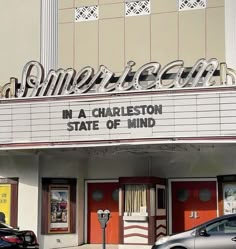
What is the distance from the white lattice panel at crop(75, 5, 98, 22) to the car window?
11.1 m

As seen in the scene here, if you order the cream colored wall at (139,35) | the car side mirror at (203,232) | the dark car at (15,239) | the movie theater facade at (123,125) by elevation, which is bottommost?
the dark car at (15,239)

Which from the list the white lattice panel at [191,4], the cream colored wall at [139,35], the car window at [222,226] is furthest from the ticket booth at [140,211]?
the white lattice panel at [191,4]

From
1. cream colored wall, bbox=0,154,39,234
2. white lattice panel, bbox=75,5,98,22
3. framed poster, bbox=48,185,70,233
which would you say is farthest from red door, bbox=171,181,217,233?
white lattice panel, bbox=75,5,98,22

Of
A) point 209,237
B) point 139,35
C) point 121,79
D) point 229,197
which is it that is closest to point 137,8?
point 139,35

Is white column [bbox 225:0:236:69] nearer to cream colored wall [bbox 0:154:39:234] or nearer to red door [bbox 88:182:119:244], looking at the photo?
red door [bbox 88:182:119:244]

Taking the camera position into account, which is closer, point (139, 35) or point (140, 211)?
point (140, 211)

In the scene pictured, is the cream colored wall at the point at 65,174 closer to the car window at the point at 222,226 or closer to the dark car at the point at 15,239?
the dark car at the point at 15,239

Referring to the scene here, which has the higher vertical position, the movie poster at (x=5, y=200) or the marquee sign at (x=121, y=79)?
the marquee sign at (x=121, y=79)

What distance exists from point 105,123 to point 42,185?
4.12m

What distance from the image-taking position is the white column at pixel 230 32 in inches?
850

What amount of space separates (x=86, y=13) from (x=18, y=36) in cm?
276

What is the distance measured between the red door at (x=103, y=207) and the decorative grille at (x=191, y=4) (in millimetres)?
6675

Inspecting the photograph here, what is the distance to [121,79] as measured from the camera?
19359 millimetres

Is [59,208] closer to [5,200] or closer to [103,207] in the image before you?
[103,207]
